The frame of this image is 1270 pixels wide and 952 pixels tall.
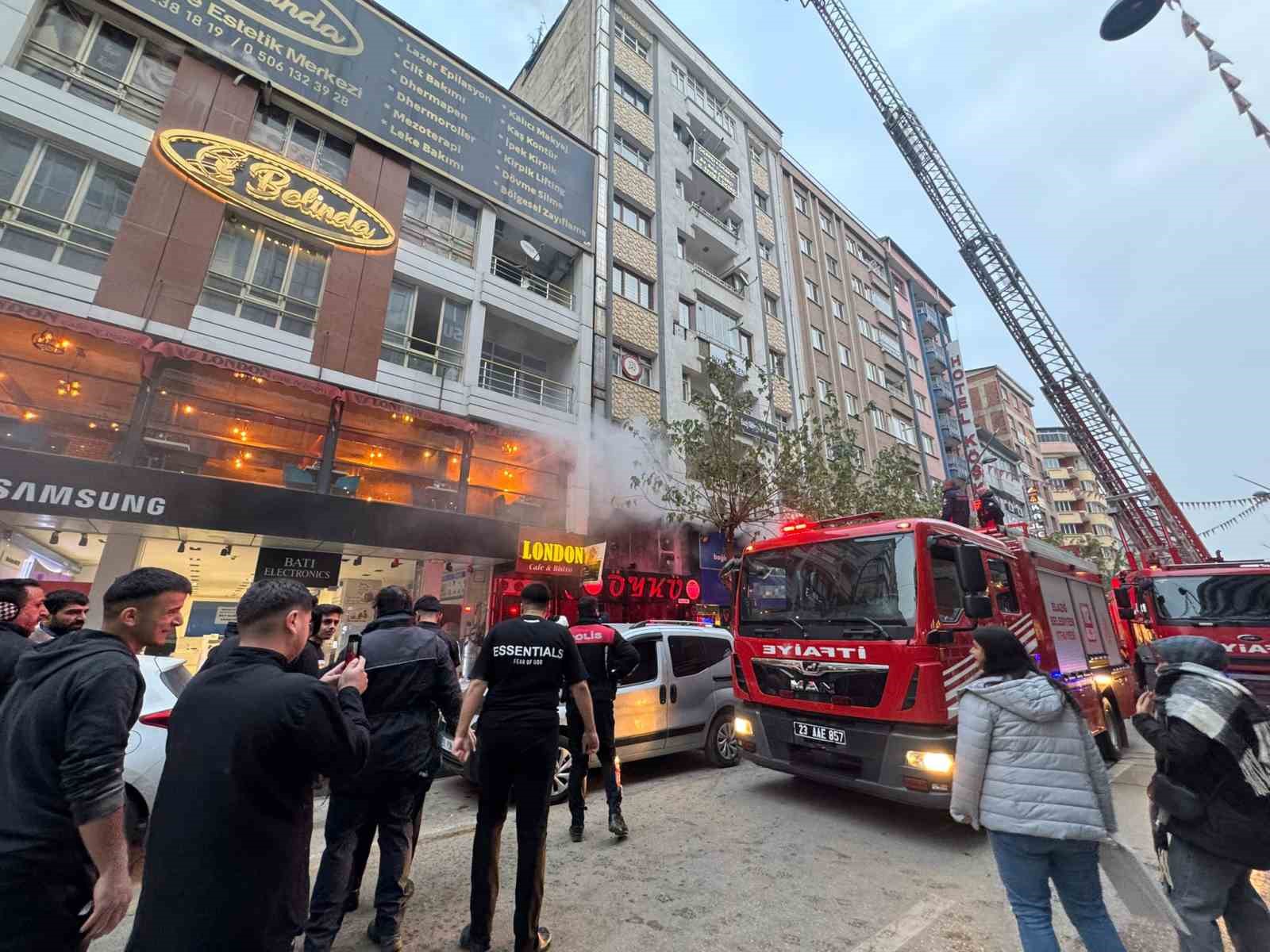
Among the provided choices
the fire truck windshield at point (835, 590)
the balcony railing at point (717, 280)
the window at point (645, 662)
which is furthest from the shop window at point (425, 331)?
the balcony railing at point (717, 280)

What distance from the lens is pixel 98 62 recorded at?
10367 mm

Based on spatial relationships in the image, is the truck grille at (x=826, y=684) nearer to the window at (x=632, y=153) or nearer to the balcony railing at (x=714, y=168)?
the window at (x=632, y=153)

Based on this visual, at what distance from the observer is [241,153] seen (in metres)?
11.1

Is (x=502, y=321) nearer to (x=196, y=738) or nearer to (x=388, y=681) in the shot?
(x=388, y=681)

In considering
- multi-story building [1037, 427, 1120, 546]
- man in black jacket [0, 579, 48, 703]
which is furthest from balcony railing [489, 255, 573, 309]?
multi-story building [1037, 427, 1120, 546]

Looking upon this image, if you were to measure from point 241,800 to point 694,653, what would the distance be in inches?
221

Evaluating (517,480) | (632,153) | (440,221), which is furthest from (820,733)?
(632,153)

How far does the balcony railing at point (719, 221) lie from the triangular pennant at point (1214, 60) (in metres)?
15.7

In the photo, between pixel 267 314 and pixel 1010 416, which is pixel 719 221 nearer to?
pixel 267 314

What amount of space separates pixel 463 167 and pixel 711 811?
15.9 m

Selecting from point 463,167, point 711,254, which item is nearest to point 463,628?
point 463,167

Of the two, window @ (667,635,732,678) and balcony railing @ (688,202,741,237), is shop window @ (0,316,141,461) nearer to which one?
window @ (667,635,732,678)

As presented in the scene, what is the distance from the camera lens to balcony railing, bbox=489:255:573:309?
15161 millimetres

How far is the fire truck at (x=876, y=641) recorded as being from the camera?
4371 mm
